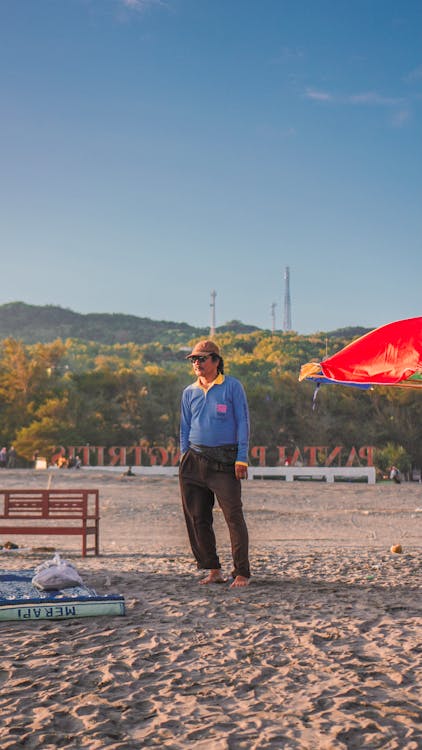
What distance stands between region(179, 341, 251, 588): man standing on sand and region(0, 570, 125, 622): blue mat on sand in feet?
3.86

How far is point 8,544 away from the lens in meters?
10.2

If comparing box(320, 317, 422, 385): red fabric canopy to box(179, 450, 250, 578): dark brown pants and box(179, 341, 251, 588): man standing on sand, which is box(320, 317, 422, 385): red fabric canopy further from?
box(179, 450, 250, 578): dark brown pants

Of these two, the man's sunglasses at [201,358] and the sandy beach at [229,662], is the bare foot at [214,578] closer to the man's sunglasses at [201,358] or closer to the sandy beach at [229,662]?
the sandy beach at [229,662]

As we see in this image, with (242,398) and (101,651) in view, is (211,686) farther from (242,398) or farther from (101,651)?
(242,398)

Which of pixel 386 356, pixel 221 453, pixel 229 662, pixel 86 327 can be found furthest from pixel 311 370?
pixel 86 327

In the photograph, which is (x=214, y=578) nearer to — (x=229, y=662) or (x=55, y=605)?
(x=55, y=605)

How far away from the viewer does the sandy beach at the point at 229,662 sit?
333cm

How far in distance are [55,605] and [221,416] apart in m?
1.97

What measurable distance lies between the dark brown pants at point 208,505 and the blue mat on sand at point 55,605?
3.74 ft

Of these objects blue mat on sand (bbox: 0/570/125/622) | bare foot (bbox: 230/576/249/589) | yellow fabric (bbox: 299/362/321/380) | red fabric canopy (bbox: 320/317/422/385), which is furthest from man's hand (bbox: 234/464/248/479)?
yellow fabric (bbox: 299/362/321/380)

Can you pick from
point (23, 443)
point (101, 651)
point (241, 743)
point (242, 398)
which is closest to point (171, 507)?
point (242, 398)

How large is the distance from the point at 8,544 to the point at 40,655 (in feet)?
19.8

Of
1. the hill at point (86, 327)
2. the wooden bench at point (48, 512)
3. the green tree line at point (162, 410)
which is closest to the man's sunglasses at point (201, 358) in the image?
the wooden bench at point (48, 512)

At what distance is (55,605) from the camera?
5.26 metres
